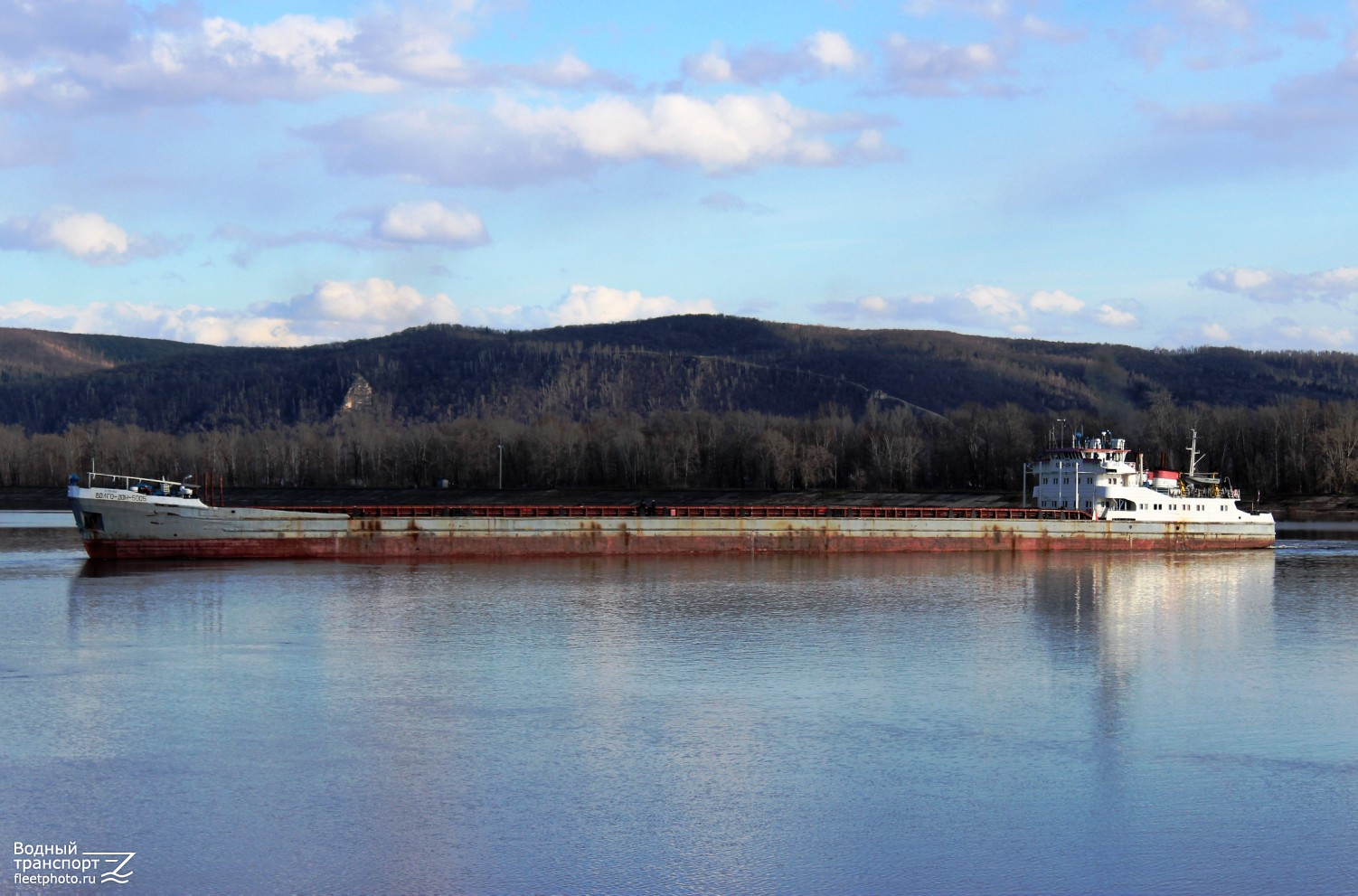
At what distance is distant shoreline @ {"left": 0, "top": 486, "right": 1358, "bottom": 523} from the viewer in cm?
10381

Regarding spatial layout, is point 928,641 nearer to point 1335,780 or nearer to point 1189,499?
point 1335,780

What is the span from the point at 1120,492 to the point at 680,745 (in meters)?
48.9

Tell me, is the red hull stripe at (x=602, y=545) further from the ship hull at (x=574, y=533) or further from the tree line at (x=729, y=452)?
the tree line at (x=729, y=452)

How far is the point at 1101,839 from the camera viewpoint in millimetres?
17062

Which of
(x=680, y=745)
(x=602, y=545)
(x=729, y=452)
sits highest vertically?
(x=729, y=452)

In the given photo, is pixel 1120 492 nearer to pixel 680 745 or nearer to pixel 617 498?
pixel 680 745

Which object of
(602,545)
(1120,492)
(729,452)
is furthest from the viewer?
(729,452)

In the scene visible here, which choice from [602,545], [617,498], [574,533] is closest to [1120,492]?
[602,545]

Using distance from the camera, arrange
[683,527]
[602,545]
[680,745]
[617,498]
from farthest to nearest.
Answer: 1. [617,498]
2. [683,527]
3. [602,545]
4. [680,745]

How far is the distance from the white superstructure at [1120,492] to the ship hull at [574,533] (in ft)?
2.20

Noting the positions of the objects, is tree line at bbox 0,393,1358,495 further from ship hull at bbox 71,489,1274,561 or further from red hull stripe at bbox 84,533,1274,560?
red hull stripe at bbox 84,533,1274,560

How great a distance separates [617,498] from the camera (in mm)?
129375

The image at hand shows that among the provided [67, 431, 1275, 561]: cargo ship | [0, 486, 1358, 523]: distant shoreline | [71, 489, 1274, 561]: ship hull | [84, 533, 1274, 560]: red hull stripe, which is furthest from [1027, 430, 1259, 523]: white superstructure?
[0, 486, 1358, 523]: distant shoreline

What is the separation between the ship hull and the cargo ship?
52 mm
